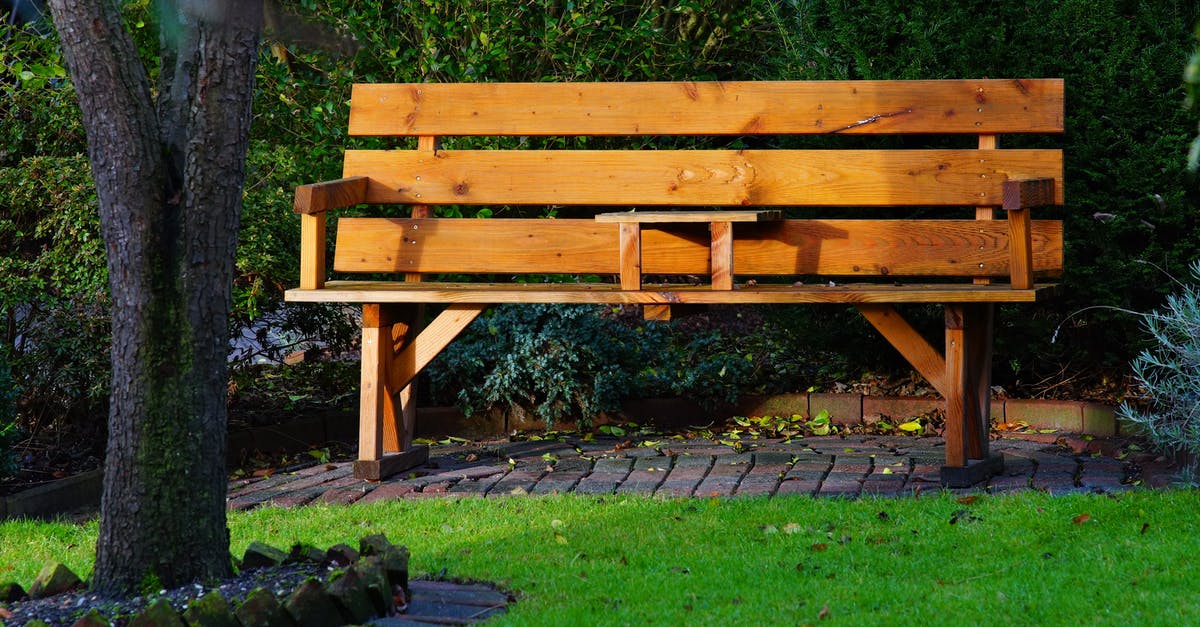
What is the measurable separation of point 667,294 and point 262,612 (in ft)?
7.93

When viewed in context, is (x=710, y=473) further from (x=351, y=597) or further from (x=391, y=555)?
(x=351, y=597)

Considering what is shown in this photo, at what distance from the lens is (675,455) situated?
18.8 feet

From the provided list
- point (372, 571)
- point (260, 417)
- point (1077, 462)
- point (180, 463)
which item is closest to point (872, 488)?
point (1077, 462)

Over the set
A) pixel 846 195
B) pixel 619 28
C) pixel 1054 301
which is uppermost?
pixel 619 28

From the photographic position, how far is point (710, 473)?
17.4 ft

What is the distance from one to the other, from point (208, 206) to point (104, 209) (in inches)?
10.1

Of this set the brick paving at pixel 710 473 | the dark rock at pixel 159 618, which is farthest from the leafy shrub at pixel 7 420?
the dark rock at pixel 159 618

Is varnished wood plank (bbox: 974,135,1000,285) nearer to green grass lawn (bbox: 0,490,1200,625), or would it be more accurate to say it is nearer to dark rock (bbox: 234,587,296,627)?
green grass lawn (bbox: 0,490,1200,625)

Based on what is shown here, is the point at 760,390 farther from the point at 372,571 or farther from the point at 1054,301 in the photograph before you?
the point at 372,571

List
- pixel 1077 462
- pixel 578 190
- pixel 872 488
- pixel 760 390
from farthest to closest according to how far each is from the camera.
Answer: pixel 760 390 → pixel 578 190 → pixel 1077 462 → pixel 872 488

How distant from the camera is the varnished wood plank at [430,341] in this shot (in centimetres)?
537

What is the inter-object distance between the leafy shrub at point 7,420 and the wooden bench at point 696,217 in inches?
45.4

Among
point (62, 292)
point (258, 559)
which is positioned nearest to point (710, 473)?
point (258, 559)

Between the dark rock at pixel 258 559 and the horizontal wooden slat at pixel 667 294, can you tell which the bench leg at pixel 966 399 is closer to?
the horizontal wooden slat at pixel 667 294
